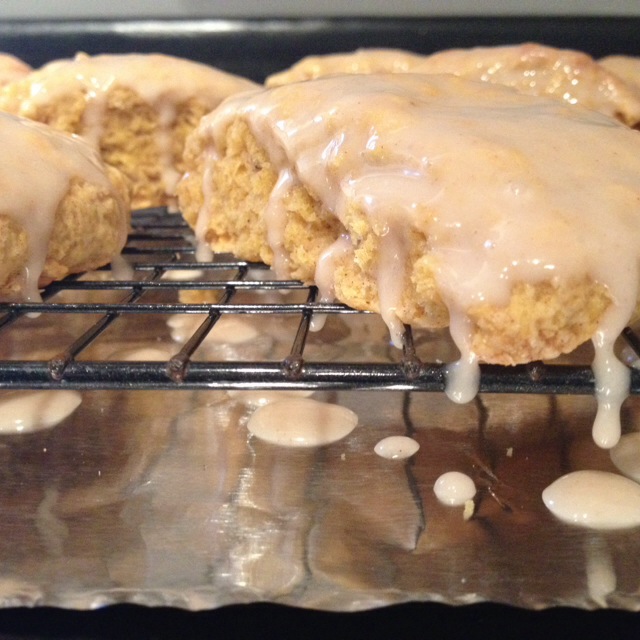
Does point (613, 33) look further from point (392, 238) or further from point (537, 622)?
point (537, 622)

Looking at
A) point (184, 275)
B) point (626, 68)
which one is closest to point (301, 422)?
point (184, 275)

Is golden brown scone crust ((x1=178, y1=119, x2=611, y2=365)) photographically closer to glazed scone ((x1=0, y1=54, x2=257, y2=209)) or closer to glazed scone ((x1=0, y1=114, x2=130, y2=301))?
glazed scone ((x1=0, y1=114, x2=130, y2=301))

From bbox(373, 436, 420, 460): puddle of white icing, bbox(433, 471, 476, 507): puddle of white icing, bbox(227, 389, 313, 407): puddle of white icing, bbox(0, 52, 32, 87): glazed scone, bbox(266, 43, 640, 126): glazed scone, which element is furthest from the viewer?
bbox(0, 52, 32, 87): glazed scone

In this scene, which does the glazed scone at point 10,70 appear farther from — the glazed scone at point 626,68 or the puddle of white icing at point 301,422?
the glazed scone at point 626,68

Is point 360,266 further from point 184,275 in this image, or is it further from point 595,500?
point 184,275

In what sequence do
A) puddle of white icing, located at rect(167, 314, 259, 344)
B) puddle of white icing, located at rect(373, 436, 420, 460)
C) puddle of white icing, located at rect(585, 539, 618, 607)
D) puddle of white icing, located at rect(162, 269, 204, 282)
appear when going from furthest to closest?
puddle of white icing, located at rect(162, 269, 204, 282), puddle of white icing, located at rect(167, 314, 259, 344), puddle of white icing, located at rect(373, 436, 420, 460), puddle of white icing, located at rect(585, 539, 618, 607)

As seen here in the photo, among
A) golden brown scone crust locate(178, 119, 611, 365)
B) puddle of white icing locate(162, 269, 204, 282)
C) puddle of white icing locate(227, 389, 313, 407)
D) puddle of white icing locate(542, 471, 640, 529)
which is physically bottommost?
puddle of white icing locate(162, 269, 204, 282)

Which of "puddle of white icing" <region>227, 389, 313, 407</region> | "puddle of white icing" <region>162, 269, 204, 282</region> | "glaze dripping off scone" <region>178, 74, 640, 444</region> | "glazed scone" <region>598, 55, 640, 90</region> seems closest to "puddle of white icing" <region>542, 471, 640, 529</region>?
"glaze dripping off scone" <region>178, 74, 640, 444</region>
